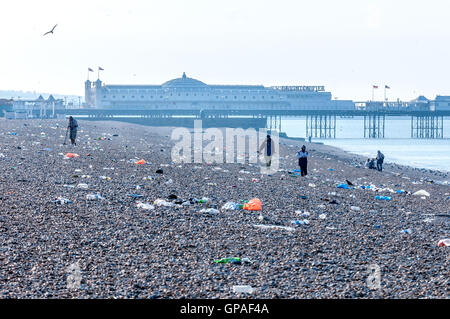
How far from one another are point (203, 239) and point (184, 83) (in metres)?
93.8

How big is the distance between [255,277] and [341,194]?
298 inches

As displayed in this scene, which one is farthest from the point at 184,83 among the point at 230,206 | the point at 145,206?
the point at 145,206

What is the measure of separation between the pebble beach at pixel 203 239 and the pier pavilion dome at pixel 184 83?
8629cm

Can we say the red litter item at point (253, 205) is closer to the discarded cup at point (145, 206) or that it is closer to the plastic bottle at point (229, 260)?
the discarded cup at point (145, 206)

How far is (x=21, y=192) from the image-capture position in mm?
10445

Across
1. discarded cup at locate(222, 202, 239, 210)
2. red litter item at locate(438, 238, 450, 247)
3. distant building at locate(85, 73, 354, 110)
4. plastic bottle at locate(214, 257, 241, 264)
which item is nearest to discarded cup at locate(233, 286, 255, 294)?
plastic bottle at locate(214, 257, 241, 264)

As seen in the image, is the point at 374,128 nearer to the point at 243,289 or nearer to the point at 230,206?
the point at 230,206

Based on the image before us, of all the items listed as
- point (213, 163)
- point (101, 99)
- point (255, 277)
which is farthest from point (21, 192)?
point (101, 99)

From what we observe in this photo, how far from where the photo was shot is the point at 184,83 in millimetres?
100938

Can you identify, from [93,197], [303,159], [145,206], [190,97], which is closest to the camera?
[145,206]

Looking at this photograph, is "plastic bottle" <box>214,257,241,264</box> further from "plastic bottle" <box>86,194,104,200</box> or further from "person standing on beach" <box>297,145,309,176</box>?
"person standing on beach" <box>297,145,309,176</box>

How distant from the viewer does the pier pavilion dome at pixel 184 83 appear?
99950 mm

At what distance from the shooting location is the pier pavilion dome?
328ft
